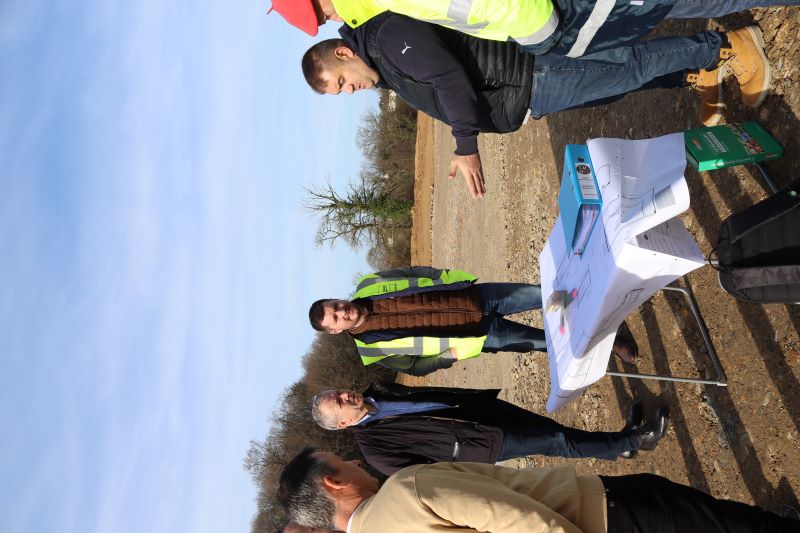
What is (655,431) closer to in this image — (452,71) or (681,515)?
(681,515)

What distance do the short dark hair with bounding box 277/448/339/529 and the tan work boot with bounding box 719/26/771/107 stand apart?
10.5 ft

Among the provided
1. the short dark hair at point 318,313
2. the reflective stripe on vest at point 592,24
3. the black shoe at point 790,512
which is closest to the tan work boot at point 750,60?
the reflective stripe on vest at point 592,24

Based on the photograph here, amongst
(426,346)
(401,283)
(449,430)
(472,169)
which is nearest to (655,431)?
(449,430)

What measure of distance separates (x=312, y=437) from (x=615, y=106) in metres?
→ 15.4

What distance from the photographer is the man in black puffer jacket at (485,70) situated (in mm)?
2684

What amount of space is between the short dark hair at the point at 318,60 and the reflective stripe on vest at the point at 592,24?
4.20 feet

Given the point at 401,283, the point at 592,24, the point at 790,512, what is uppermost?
the point at 592,24

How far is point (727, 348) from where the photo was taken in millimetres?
3676

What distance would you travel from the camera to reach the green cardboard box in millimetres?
2865

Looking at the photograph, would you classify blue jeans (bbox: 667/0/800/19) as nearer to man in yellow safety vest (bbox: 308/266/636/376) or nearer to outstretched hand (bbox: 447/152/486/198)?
outstretched hand (bbox: 447/152/486/198)

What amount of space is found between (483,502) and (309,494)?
99cm

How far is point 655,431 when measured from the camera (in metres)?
4.27

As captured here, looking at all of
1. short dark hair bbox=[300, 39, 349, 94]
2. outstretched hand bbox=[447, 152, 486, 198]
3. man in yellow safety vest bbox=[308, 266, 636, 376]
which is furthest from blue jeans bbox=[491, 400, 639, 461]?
short dark hair bbox=[300, 39, 349, 94]

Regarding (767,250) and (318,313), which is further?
(318,313)
